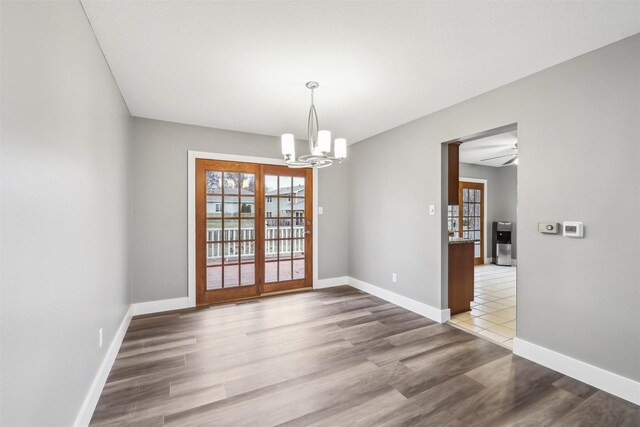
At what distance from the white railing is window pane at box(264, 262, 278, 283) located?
0.16 meters

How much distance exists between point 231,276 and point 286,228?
1116 mm

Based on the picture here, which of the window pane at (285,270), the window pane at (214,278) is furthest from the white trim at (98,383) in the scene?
the window pane at (285,270)

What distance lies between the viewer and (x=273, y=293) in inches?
176

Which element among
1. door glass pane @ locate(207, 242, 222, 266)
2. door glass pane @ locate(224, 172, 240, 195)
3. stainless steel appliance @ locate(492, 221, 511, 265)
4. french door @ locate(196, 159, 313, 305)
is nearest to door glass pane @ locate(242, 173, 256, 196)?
french door @ locate(196, 159, 313, 305)

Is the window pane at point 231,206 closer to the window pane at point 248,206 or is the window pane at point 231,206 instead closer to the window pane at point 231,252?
the window pane at point 248,206

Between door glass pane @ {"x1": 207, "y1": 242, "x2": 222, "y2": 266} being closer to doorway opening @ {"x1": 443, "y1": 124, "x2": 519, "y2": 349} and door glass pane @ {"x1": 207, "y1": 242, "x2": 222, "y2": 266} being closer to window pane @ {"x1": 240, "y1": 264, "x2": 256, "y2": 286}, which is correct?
window pane @ {"x1": 240, "y1": 264, "x2": 256, "y2": 286}

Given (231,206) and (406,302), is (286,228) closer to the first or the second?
(231,206)

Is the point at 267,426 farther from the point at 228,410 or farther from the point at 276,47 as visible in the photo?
the point at 276,47

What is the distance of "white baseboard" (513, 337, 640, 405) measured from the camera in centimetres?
199

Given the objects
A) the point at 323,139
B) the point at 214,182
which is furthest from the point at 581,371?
the point at 214,182

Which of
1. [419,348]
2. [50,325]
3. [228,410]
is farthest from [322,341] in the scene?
[50,325]

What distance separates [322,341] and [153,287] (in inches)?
93.2

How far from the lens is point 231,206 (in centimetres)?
418

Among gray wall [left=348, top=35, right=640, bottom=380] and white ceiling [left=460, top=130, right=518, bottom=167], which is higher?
white ceiling [left=460, top=130, right=518, bottom=167]
